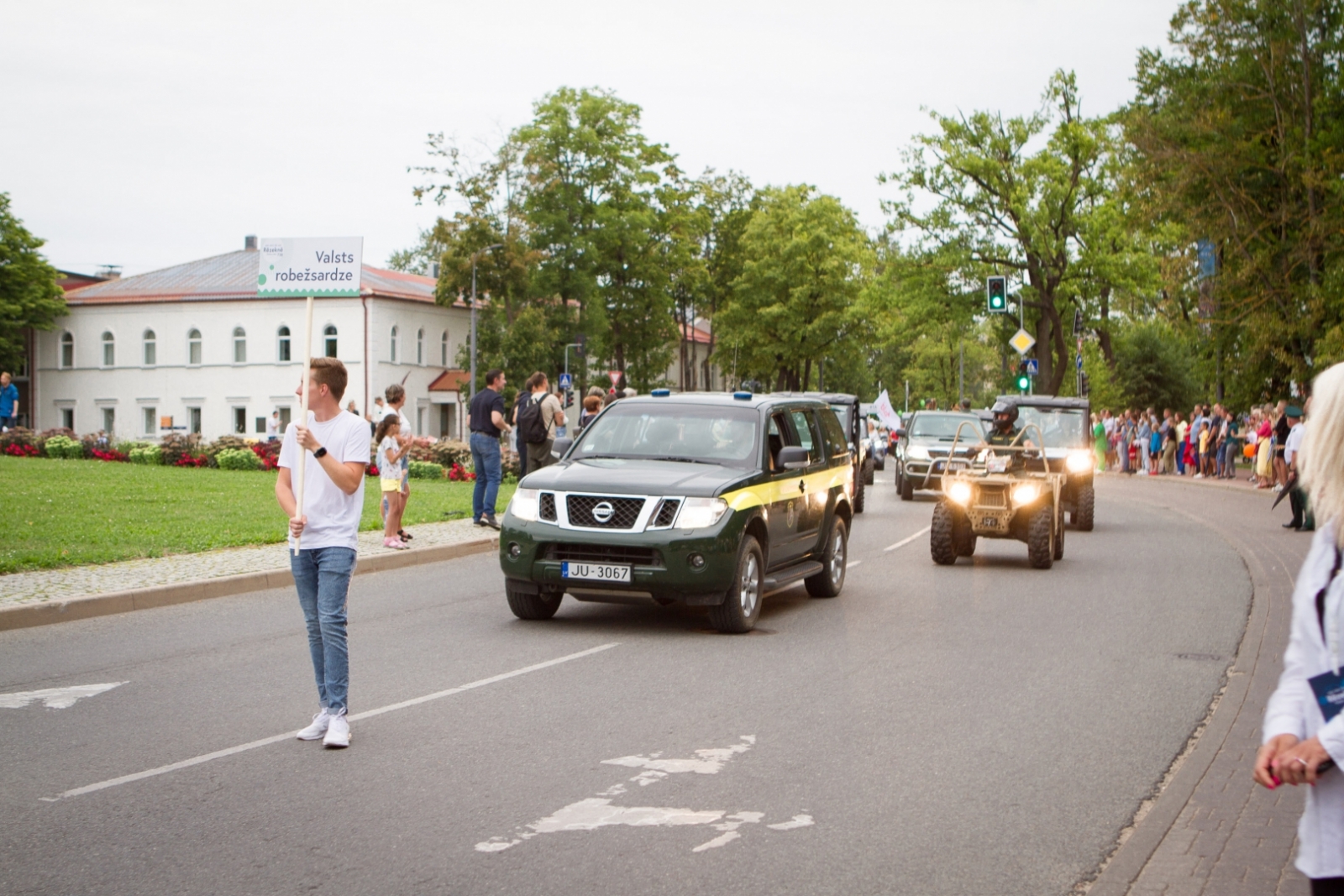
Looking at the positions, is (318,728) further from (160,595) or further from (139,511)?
(139,511)

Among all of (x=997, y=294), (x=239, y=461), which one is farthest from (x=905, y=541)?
(x=239, y=461)

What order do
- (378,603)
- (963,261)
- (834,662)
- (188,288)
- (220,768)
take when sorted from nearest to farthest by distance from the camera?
(220,768) → (834,662) → (378,603) → (963,261) → (188,288)

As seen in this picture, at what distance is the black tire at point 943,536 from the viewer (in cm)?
1570

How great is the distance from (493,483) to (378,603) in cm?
632

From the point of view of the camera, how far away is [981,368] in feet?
416

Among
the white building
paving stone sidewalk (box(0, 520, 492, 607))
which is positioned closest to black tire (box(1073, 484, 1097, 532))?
paving stone sidewalk (box(0, 520, 492, 607))

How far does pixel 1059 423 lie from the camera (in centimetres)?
2312

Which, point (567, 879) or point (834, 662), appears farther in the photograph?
point (834, 662)

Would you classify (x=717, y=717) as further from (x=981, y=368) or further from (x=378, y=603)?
(x=981, y=368)

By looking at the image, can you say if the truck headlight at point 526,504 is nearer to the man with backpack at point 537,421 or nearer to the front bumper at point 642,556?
the front bumper at point 642,556

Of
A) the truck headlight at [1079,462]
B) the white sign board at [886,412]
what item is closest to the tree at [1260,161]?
the white sign board at [886,412]

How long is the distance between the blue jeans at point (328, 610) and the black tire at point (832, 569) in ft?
21.4

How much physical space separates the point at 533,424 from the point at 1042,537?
297 inches

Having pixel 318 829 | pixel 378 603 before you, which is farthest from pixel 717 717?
pixel 378 603
